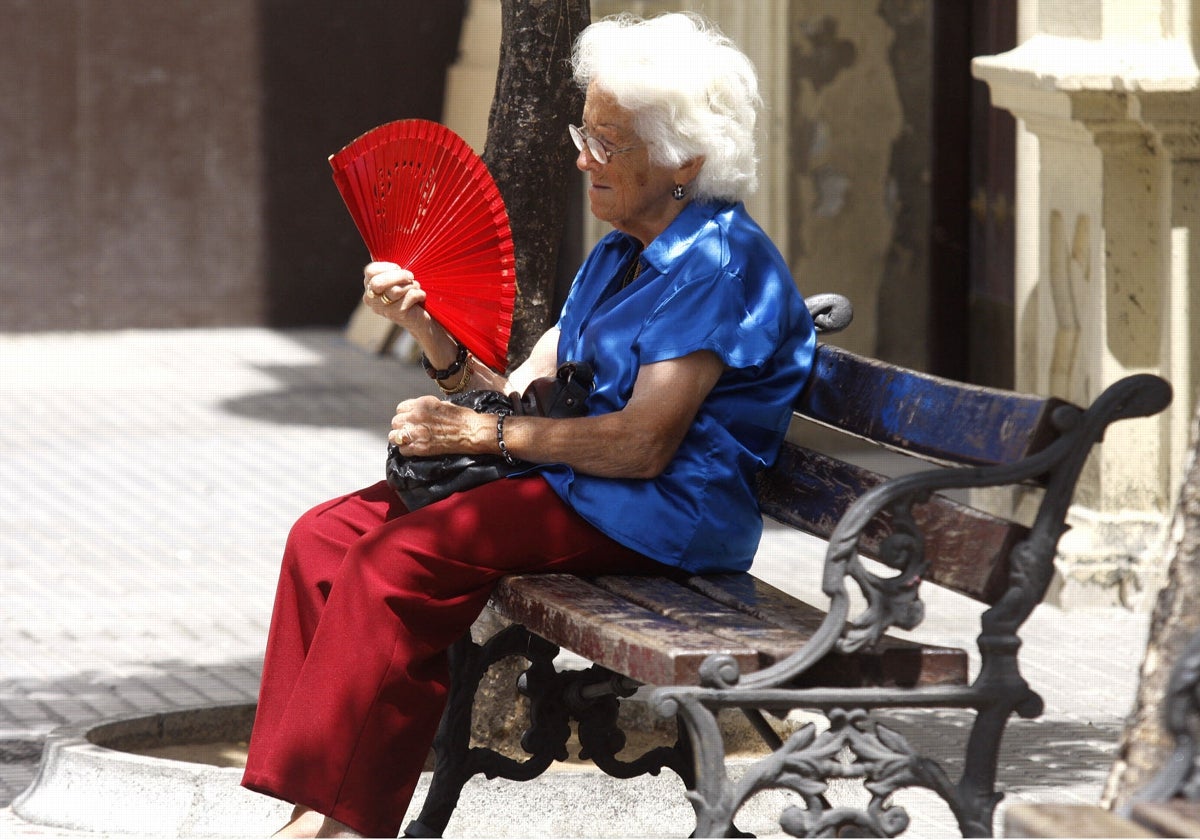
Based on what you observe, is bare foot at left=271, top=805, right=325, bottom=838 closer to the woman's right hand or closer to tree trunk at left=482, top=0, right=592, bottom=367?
the woman's right hand

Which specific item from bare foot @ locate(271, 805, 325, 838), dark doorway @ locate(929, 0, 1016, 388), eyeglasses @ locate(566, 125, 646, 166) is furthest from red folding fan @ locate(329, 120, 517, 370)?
dark doorway @ locate(929, 0, 1016, 388)

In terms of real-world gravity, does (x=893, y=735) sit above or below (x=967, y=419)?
below

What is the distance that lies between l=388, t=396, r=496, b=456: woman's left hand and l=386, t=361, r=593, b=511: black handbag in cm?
3

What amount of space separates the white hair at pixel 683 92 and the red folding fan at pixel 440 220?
14.2 inches

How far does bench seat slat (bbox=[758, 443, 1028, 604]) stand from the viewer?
3531 millimetres

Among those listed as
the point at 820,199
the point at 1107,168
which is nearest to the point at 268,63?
the point at 820,199

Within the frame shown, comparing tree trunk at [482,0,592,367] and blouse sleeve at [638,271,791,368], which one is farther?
tree trunk at [482,0,592,367]

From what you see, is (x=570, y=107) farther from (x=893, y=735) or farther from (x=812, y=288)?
(x=812, y=288)

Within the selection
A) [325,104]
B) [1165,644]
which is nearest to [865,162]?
[325,104]

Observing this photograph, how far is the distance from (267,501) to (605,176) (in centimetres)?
493

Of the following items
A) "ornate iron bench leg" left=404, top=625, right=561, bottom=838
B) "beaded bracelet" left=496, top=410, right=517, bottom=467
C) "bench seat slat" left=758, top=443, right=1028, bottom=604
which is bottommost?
"ornate iron bench leg" left=404, top=625, right=561, bottom=838

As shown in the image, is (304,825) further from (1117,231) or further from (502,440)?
(1117,231)

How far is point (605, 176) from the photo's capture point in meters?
4.21

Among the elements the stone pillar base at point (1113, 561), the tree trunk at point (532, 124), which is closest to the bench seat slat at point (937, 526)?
the tree trunk at point (532, 124)
